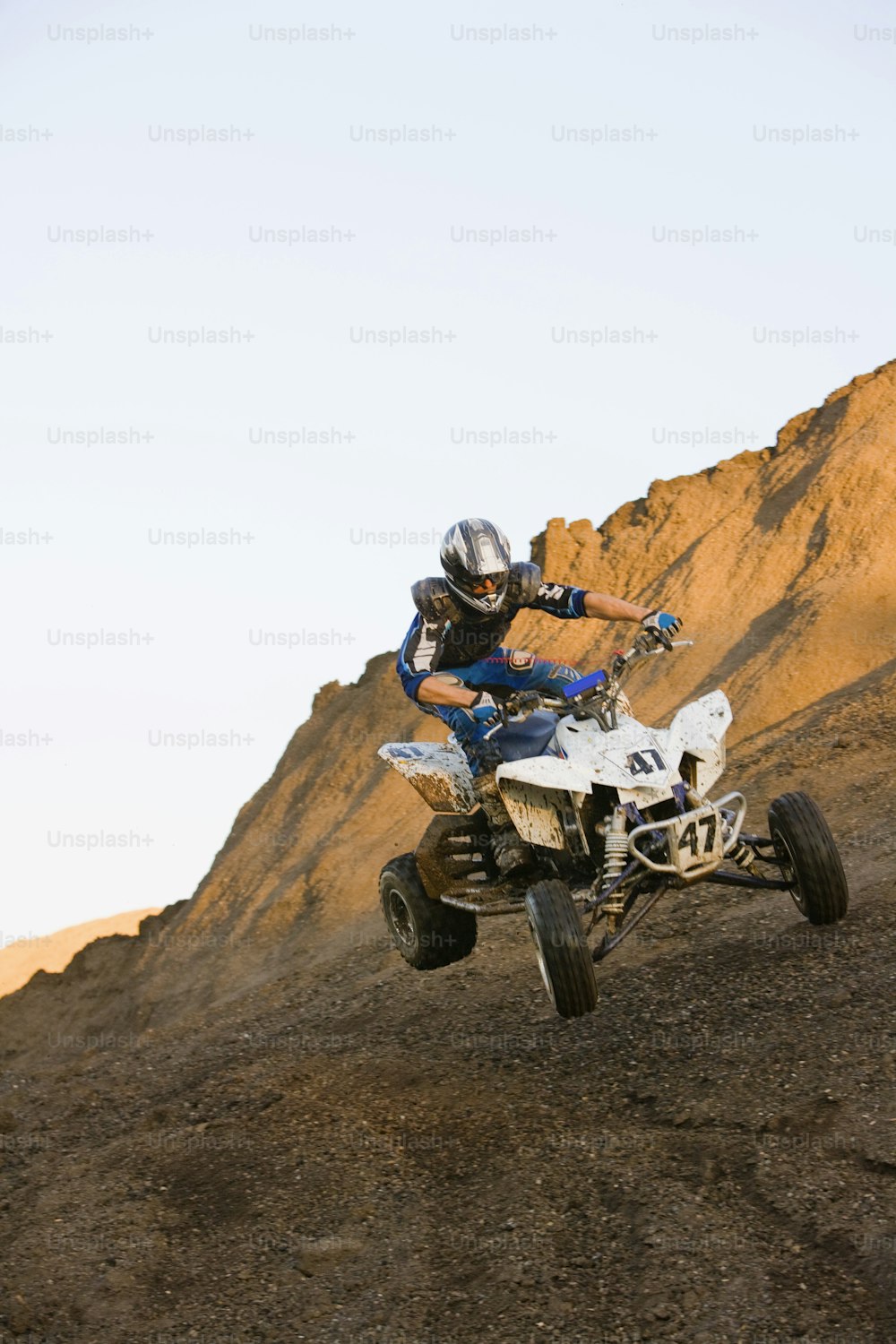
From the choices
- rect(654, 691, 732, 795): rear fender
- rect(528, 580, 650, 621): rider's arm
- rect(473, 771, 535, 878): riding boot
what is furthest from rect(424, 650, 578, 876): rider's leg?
rect(654, 691, 732, 795): rear fender

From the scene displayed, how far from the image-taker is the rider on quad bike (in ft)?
27.9

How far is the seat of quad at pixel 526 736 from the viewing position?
27.3ft

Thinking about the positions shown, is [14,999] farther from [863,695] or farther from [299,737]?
[863,695]

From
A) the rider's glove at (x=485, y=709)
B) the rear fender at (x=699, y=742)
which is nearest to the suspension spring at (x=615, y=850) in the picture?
the rear fender at (x=699, y=742)

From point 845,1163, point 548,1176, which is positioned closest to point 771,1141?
point 845,1163

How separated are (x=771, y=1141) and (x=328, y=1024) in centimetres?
480

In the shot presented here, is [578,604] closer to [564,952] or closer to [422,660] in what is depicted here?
[422,660]

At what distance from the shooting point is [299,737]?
30.6m

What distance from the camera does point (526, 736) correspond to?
8.40 metres

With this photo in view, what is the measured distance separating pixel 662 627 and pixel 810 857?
1.55m

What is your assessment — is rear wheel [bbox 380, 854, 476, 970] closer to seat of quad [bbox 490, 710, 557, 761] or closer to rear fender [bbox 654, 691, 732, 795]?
seat of quad [bbox 490, 710, 557, 761]

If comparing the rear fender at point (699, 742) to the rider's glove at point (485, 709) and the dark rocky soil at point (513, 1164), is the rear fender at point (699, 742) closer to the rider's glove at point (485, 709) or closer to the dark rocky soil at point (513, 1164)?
the rider's glove at point (485, 709)

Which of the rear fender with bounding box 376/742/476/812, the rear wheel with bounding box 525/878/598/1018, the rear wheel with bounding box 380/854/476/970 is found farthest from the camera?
the rear wheel with bounding box 380/854/476/970

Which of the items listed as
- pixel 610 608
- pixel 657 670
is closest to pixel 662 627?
pixel 610 608
